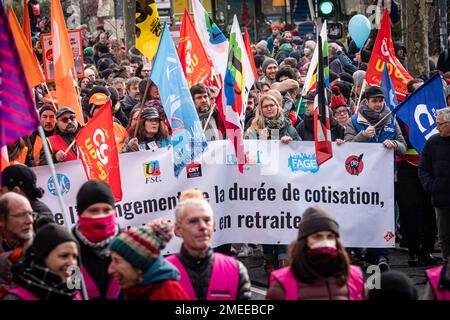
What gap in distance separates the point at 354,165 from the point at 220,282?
528 centimetres

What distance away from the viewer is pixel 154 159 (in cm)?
1162

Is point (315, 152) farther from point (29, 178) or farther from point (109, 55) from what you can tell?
point (109, 55)

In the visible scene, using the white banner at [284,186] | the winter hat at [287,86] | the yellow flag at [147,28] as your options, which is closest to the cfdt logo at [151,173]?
the white banner at [284,186]

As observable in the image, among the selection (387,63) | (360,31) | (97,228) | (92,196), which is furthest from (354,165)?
(360,31)

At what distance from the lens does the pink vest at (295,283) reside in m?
6.38

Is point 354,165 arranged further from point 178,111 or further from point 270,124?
point 178,111

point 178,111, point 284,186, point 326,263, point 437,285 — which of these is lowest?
point 284,186

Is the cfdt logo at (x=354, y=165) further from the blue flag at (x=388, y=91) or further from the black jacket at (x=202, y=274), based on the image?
the black jacket at (x=202, y=274)

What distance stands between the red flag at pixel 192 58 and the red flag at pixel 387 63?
6.73 ft

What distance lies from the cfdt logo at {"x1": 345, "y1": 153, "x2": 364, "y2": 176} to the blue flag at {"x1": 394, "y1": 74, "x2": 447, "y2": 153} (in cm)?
70

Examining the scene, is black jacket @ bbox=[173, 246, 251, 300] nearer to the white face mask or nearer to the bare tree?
the white face mask

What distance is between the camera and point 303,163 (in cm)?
1176

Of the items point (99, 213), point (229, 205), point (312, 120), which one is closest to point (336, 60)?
point (312, 120)

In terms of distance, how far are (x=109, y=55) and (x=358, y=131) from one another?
52.1 ft
